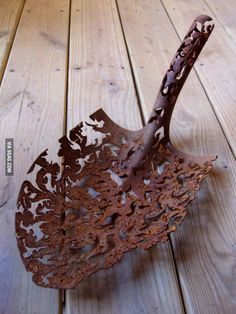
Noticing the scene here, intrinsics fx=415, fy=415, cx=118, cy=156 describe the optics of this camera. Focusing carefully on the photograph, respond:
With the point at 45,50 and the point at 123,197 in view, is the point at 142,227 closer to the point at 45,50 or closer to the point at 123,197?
the point at 123,197

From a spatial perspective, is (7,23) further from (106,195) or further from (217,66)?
(106,195)

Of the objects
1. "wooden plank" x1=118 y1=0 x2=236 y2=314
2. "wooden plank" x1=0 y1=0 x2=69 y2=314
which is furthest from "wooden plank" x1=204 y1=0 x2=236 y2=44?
"wooden plank" x1=0 y1=0 x2=69 y2=314

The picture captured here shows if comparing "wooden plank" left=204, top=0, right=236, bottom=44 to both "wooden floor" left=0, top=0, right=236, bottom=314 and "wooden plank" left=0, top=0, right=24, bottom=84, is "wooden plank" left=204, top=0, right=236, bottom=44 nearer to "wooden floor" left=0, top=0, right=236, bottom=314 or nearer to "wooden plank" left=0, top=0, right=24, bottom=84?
"wooden floor" left=0, top=0, right=236, bottom=314

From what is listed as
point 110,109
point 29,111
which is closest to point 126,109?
point 110,109

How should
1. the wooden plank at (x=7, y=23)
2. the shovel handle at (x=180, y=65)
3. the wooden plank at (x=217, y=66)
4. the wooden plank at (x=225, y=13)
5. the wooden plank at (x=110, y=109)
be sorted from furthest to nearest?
the wooden plank at (x=225, y=13) → the wooden plank at (x=7, y=23) → the wooden plank at (x=217, y=66) → the shovel handle at (x=180, y=65) → the wooden plank at (x=110, y=109)

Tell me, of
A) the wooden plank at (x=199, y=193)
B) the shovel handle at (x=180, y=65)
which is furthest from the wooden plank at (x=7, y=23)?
the shovel handle at (x=180, y=65)

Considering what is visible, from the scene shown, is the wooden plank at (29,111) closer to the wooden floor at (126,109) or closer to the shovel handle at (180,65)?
the wooden floor at (126,109)

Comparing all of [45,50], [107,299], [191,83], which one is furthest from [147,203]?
[45,50]
